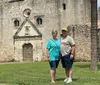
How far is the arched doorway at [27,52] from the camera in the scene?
34.4 meters

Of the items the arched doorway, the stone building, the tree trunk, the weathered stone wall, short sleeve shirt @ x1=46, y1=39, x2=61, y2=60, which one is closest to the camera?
short sleeve shirt @ x1=46, y1=39, x2=61, y2=60

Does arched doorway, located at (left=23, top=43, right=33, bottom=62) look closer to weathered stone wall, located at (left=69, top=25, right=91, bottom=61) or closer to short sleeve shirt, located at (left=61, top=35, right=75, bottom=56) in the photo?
weathered stone wall, located at (left=69, top=25, right=91, bottom=61)

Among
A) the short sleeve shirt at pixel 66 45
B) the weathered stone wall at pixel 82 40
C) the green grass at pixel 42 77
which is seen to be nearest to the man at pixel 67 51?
the short sleeve shirt at pixel 66 45

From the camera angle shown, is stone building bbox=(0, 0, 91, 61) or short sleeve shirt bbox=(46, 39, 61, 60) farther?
stone building bbox=(0, 0, 91, 61)

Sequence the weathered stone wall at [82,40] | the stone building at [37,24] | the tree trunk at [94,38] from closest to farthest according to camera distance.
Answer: the tree trunk at [94,38]
the weathered stone wall at [82,40]
the stone building at [37,24]

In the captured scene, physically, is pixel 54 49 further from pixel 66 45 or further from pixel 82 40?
pixel 82 40

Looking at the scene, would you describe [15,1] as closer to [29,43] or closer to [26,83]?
[29,43]

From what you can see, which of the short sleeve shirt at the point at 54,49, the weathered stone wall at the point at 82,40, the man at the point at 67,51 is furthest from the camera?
the weathered stone wall at the point at 82,40

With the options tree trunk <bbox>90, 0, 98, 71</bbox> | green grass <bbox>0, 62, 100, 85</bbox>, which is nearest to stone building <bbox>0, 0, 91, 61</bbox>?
tree trunk <bbox>90, 0, 98, 71</bbox>

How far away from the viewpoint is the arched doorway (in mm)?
34375

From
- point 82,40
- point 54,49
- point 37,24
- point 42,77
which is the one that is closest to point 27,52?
point 37,24

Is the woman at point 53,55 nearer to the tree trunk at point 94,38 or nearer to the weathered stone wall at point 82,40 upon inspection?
the tree trunk at point 94,38

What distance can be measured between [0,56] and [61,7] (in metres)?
8.51

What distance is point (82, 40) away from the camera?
30.9 m
